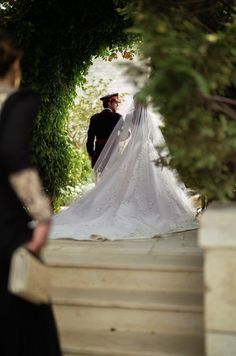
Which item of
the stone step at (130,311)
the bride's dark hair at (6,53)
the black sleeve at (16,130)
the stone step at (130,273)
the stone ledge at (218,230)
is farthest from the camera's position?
the stone step at (130,273)

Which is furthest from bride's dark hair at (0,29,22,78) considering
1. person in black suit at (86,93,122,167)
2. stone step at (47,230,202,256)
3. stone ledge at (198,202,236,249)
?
person in black suit at (86,93,122,167)

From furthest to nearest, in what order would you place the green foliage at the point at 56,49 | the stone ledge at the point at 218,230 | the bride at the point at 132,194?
1. the green foliage at the point at 56,49
2. the bride at the point at 132,194
3. the stone ledge at the point at 218,230

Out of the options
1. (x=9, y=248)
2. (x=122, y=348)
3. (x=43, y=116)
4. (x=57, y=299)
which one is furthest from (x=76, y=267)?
(x=43, y=116)

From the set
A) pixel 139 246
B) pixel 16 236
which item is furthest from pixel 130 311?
pixel 16 236

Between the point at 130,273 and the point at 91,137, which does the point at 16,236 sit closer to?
Answer: the point at 130,273

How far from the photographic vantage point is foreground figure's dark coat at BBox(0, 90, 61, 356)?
1852 millimetres

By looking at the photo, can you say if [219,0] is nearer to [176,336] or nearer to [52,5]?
[176,336]

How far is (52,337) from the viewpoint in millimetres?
2184

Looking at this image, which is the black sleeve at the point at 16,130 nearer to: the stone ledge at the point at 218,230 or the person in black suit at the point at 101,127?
the stone ledge at the point at 218,230

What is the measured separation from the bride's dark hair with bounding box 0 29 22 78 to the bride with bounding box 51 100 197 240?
252 cm

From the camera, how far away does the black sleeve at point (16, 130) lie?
1833mm

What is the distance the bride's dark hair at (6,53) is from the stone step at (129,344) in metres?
1.84

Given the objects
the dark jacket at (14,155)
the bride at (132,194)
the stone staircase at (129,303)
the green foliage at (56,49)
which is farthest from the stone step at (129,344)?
the green foliage at (56,49)

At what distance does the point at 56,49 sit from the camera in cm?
629
